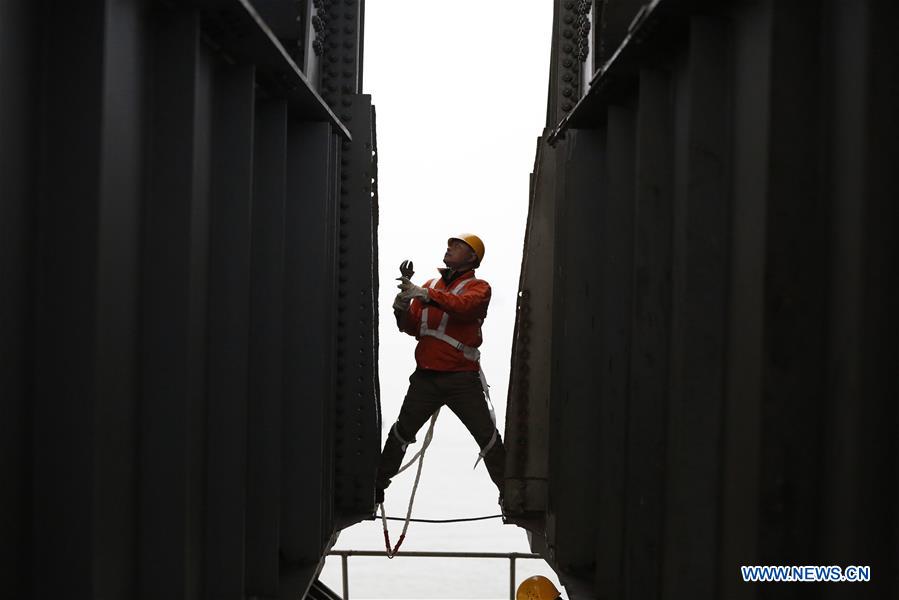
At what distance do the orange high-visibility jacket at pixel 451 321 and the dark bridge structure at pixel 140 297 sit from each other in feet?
10.3

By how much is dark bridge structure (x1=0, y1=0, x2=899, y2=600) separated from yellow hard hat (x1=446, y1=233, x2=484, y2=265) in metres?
3.39

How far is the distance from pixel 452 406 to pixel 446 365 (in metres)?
0.36

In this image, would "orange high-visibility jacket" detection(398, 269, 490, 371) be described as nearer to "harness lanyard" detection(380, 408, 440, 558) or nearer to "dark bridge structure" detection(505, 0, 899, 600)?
"harness lanyard" detection(380, 408, 440, 558)

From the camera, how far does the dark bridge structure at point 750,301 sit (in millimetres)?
2332

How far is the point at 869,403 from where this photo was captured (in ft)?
7.63

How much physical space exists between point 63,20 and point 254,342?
2.28m

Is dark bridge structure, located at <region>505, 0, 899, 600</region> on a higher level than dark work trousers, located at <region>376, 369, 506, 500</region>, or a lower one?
higher

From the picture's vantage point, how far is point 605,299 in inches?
193

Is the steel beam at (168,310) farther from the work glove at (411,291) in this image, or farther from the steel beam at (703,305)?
the work glove at (411,291)

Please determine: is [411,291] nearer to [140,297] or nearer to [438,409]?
[438,409]

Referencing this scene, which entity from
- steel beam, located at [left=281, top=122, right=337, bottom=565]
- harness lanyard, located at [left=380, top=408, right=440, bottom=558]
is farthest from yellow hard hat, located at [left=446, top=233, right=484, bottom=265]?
steel beam, located at [left=281, top=122, right=337, bottom=565]

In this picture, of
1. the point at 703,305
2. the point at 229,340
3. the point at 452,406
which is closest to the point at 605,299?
the point at 703,305

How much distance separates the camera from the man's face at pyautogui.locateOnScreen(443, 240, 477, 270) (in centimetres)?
827

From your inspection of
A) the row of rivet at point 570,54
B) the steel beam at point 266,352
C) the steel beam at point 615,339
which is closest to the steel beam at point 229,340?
the steel beam at point 266,352
